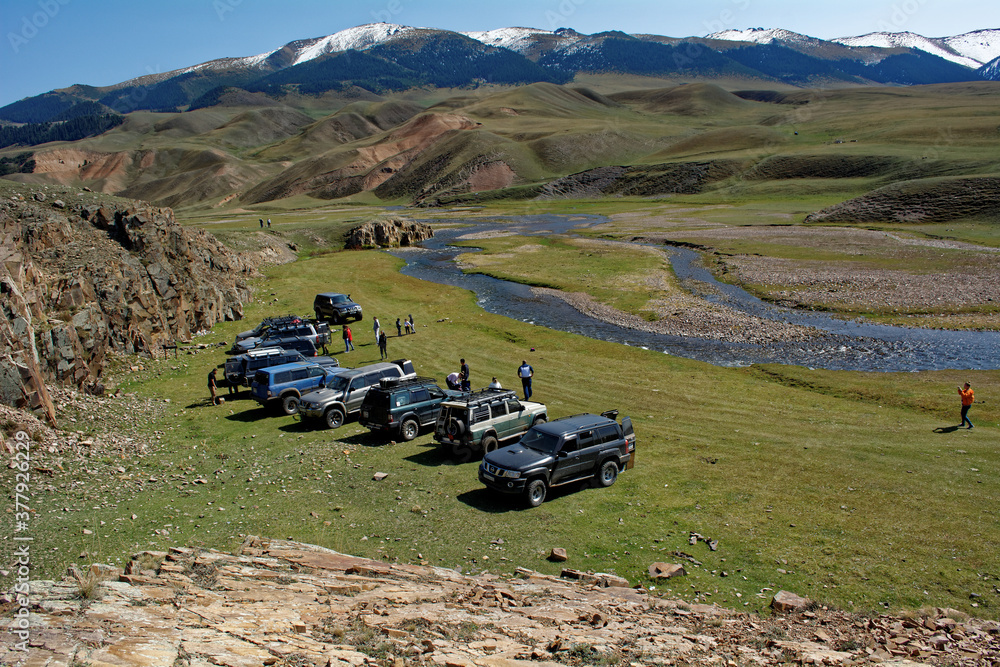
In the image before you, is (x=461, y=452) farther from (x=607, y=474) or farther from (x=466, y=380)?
(x=466, y=380)

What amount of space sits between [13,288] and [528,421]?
1986 centimetres

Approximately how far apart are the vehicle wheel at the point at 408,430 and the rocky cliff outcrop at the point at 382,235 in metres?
69.9

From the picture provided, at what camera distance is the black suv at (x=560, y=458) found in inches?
663

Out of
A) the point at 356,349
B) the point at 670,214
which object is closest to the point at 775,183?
the point at 670,214

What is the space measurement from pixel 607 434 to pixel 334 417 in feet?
37.1

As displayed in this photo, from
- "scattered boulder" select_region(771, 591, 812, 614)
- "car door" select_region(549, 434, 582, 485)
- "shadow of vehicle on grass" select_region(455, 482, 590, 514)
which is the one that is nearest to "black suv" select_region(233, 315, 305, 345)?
"shadow of vehicle on grass" select_region(455, 482, 590, 514)

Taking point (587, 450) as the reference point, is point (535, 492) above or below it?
below

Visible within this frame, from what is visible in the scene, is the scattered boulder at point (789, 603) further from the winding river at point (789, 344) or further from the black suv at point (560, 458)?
the winding river at point (789, 344)

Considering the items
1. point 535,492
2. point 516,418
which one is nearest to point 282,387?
point 516,418

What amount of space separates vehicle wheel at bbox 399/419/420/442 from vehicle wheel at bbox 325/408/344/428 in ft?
10.9

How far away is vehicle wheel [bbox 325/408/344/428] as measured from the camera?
79.5ft

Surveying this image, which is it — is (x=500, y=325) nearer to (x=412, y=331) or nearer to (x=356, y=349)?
(x=412, y=331)

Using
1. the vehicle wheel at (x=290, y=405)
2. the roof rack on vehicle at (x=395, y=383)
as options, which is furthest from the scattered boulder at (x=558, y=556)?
the vehicle wheel at (x=290, y=405)

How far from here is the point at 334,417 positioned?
80.1 ft
